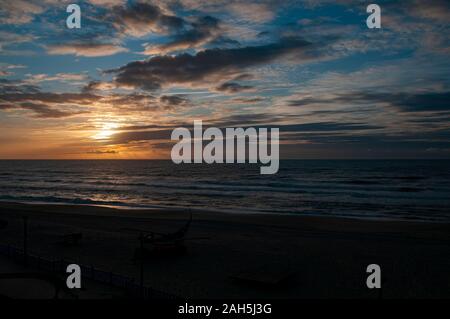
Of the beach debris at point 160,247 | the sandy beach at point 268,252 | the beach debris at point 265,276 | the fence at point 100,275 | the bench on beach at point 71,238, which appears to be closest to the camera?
the fence at point 100,275

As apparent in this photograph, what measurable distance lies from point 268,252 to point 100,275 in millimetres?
10034

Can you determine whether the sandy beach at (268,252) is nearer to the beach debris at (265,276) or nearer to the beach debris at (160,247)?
the beach debris at (265,276)

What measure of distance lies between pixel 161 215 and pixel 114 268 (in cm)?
1943

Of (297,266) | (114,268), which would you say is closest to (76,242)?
(114,268)

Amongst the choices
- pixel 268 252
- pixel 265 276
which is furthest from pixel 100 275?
pixel 268 252

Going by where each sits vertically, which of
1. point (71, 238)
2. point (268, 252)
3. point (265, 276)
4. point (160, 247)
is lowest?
point (268, 252)

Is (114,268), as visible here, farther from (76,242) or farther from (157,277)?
(76,242)

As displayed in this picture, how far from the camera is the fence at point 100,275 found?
445 inches

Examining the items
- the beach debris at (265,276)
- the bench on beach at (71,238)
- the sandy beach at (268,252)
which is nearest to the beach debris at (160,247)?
the sandy beach at (268,252)

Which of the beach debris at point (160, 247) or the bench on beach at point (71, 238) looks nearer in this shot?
the beach debris at point (160, 247)

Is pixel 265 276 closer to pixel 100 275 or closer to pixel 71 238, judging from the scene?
pixel 100 275

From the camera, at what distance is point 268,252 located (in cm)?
2072

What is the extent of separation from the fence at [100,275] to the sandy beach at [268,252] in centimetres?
212
